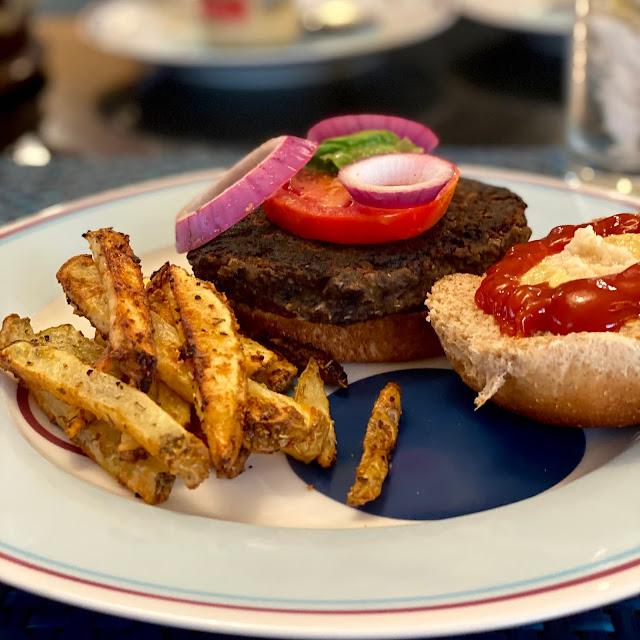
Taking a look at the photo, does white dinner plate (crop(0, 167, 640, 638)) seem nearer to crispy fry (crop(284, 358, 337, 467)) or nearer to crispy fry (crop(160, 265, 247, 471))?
crispy fry (crop(284, 358, 337, 467))

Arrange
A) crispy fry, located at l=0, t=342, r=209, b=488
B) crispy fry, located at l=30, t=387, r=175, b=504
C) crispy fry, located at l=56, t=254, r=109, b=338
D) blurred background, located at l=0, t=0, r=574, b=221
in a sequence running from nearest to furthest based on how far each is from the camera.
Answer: crispy fry, located at l=0, t=342, r=209, b=488
crispy fry, located at l=30, t=387, r=175, b=504
crispy fry, located at l=56, t=254, r=109, b=338
blurred background, located at l=0, t=0, r=574, b=221

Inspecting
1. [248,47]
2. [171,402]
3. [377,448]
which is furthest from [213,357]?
[248,47]

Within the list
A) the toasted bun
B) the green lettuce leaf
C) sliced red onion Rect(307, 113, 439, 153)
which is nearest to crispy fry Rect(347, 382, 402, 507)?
the toasted bun

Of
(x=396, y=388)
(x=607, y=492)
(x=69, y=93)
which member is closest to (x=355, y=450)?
(x=396, y=388)

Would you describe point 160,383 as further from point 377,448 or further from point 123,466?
point 377,448

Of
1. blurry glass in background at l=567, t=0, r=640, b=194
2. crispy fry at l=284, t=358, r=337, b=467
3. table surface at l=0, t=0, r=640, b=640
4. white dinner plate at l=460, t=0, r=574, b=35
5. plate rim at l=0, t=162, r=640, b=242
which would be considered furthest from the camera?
white dinner plate at l=460, t=0, r=574, b=35

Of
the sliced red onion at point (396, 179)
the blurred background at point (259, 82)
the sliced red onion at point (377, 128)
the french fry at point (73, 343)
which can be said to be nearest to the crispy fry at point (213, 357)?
the french fry at point (73, 343)

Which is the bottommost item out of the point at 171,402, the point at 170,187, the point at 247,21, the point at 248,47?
the point at 248,47

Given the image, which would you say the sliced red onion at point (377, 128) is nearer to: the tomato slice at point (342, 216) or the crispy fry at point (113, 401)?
the tomato slice at point (342, 216)
